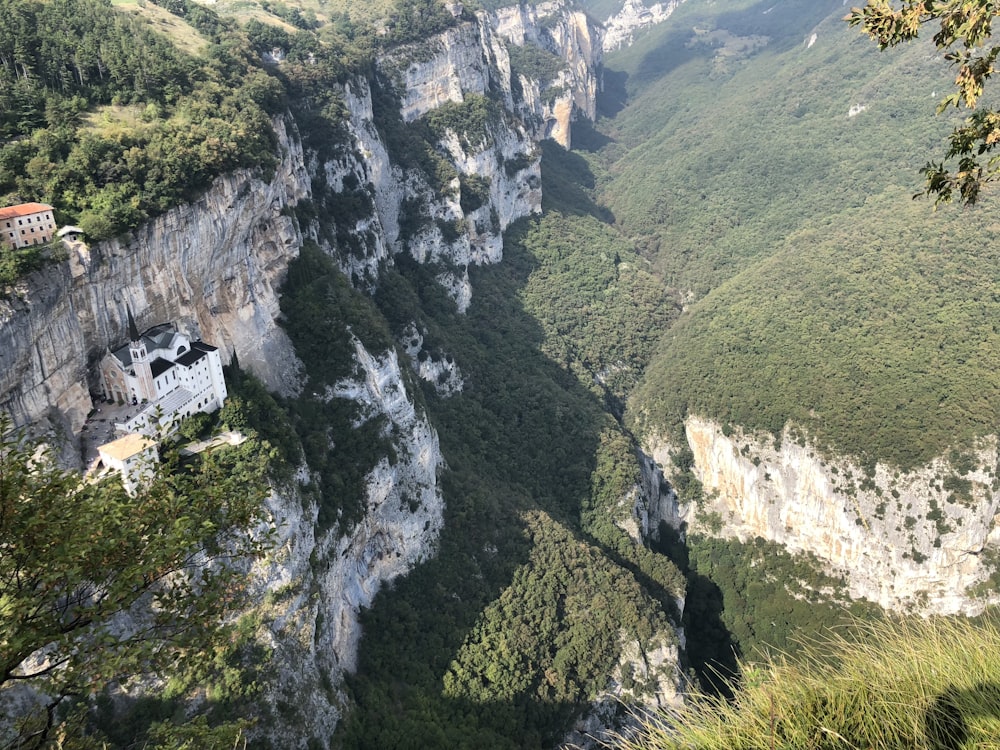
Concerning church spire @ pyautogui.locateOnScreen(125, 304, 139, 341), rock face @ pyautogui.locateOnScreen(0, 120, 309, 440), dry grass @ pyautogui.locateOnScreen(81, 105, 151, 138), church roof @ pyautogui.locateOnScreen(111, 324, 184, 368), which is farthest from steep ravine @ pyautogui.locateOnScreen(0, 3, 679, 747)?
dry grass @ pyautogui.locateOnScreen(81, 105, 151, 138)

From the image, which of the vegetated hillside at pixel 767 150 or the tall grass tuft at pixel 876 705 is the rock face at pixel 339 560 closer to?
the tall grass tuft at pixel 876 705

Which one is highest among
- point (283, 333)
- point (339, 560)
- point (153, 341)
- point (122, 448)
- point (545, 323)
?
point (153, 341)

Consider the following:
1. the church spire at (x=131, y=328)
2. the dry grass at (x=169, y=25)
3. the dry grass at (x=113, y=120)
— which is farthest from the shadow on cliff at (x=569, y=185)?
the church spire at (x=131, y=328)

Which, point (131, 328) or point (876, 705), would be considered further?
point (131, 328)

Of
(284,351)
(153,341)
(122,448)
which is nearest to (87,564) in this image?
(122,448)

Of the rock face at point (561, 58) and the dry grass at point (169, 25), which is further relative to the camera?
the rock face at point (561, 58)

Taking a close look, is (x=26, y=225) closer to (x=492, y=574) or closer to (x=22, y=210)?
(x=22, y=210)
